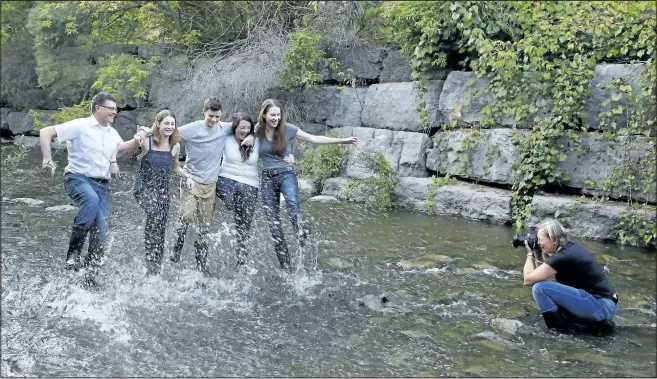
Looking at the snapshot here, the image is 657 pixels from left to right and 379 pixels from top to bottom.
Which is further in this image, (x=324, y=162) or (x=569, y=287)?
(x=324, y=162)

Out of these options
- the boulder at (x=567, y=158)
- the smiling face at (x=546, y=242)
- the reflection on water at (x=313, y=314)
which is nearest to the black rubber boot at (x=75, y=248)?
the reflection on water at (x=313, y=314)

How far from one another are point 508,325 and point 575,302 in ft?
1.85

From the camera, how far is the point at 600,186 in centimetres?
974

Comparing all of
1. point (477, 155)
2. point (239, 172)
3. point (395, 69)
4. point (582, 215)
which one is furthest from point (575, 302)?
point (395, 69)

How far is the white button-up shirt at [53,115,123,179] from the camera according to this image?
6.28 meters

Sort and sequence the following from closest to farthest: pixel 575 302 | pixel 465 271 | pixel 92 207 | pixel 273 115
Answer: pixel 575 302
pixel 92 207
pixel 273 115
pixel 465 271

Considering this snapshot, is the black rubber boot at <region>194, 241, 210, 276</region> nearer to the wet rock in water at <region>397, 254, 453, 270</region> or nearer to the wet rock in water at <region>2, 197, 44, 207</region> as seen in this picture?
the wet rock in water at <region>397, 254, 453, 270</region>

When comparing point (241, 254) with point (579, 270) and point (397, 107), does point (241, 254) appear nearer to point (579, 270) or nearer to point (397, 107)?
point (579, 270)

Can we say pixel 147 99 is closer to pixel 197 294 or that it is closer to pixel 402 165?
pixel 402 165

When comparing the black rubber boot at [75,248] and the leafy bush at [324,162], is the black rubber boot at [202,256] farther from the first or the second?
the leafy bush at [324,162]

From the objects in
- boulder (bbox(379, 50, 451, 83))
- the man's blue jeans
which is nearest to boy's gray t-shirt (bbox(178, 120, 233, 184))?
the man's blue jeans

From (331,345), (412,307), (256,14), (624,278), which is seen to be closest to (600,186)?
(624,278)

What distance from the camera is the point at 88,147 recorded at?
249 inches

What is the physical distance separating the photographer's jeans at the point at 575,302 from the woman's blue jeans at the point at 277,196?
8.30 feet
